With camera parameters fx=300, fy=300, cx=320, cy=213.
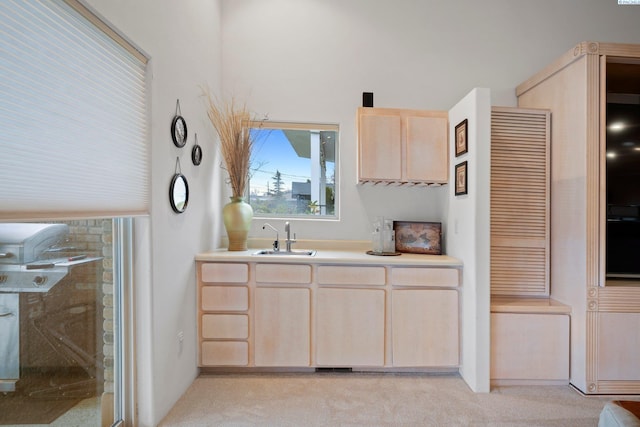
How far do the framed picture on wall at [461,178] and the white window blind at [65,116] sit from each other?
2351 mm

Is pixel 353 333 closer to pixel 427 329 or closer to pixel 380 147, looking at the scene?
pixel 427 329

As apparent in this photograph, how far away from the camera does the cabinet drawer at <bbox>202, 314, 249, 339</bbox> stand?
8.11ft

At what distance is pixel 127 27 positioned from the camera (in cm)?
161

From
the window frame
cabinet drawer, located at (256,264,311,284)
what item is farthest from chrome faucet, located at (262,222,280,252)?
cabinet drawer, located at (256,264,311,284)

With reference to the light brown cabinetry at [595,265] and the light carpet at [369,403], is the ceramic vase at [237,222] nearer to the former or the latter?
the light carpet at [369,403]

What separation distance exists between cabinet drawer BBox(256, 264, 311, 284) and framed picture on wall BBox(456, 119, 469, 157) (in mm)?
1636

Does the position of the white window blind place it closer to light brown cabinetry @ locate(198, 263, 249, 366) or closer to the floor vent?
light brown cabinetry @ locate(198, 263, 249, 366)

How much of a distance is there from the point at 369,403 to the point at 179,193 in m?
2.05

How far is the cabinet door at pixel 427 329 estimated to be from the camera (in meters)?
2.48

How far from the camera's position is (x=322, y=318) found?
8.18ft

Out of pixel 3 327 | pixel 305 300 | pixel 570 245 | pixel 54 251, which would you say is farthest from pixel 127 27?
pixel 570 245

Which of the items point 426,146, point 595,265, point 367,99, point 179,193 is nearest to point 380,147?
point 426,146

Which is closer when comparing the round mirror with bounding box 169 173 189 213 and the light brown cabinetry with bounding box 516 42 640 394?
the round mirror with bounding box 169 173 189 213

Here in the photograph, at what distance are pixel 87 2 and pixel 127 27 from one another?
0.28m
